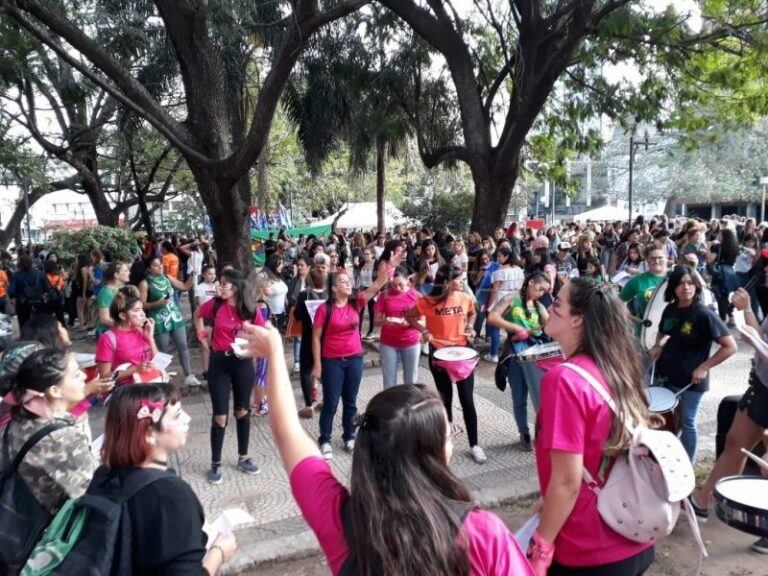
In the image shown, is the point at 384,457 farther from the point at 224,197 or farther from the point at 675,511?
the point at 224,197

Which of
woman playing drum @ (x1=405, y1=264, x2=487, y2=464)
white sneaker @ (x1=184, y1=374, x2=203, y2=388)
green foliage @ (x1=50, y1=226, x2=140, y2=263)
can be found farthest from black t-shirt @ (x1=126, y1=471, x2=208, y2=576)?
green foliage @ (x1=50, y1=226, x2=140, y2=263)

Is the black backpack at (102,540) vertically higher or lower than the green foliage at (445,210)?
lower

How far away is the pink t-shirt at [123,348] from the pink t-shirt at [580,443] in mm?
3714

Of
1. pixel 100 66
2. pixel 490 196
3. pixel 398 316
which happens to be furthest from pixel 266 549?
pixel 490 196

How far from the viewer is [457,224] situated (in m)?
25.8

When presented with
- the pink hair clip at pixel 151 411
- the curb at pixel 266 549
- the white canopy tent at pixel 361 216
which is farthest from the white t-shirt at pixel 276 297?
the white canopy tent at pixel 361 216

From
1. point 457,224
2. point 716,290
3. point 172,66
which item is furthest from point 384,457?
point 457,224

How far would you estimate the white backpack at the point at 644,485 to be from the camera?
75.5 inches

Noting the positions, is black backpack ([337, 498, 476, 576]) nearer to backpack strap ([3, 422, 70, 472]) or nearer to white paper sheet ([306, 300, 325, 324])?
backpack strap ([3, 422, 70, 472])

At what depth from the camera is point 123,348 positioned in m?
4.81

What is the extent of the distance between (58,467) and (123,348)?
2539mm

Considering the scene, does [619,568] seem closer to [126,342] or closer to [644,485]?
[644,485]

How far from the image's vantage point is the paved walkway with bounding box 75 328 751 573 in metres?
4.10

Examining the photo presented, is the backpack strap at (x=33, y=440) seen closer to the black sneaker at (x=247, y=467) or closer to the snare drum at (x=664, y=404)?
the black sneaker at (x=247, y=467)
